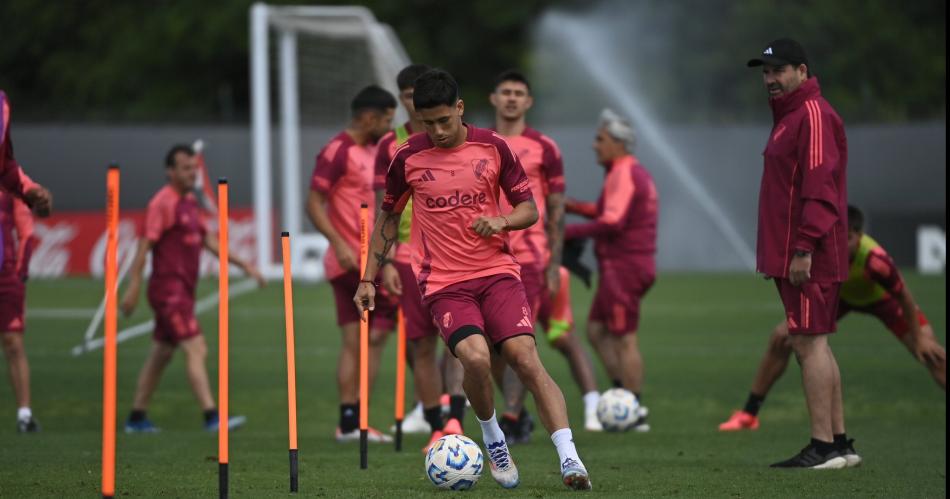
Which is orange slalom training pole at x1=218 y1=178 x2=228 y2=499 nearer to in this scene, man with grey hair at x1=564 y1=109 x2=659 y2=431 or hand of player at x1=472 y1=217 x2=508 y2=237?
hand of player at x1=472 y1=217 x2=508 y2=237

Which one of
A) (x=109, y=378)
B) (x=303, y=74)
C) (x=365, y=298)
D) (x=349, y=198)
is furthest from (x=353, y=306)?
(x=303, y=74)

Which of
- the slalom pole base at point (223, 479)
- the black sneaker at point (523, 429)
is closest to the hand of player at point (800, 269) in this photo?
the black sneaker at point (523, 429)

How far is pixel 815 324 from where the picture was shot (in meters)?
8.01

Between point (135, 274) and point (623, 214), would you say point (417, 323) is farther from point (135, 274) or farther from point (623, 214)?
point (135, 274)

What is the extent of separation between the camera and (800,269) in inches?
307

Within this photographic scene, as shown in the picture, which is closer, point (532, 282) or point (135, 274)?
point (532, 282)

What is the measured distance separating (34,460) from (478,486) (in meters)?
2.80

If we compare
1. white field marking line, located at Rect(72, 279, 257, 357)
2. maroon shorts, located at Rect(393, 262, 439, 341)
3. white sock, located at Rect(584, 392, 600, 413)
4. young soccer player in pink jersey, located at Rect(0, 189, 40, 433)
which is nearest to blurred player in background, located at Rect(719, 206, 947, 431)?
white sock, located at Rect(584, 392, 600, 413)

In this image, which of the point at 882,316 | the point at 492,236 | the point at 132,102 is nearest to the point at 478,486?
the point at 492,236

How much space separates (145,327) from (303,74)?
26.5 ft

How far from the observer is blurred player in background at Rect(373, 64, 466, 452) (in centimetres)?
903

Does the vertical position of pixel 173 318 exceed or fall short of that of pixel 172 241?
it falls short

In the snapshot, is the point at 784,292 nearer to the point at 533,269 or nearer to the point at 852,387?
the point at 533,269

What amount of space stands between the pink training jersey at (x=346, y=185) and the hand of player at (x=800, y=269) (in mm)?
3299
